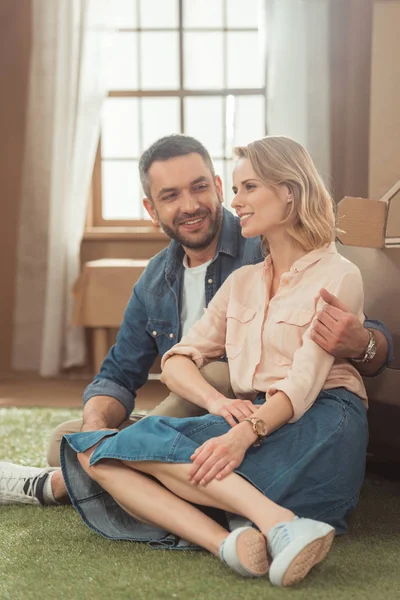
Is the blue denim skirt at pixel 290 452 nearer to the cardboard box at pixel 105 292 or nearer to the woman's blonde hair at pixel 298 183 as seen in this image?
the woman's blonde hair at pixel 298 183

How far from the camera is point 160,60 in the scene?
200 inches

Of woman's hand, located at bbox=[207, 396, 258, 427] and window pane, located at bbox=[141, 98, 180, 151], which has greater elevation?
Answer: window pane, located at bbox=[141, 98, 180, 151]

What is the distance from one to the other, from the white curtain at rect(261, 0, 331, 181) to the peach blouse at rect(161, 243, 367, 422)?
8.88ft

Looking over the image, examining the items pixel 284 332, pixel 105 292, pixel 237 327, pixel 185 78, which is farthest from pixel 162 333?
pixel 185 78

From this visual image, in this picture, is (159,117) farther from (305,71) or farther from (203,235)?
(203,235)

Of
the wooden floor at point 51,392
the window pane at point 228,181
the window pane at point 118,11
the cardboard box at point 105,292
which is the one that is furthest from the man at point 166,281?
the window pane at point 118,11

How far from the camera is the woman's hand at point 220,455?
1553 mm

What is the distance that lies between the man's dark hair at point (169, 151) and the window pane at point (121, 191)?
9.68ft

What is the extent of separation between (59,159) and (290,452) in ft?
11.3

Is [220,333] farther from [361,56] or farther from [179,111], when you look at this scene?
[179,111]

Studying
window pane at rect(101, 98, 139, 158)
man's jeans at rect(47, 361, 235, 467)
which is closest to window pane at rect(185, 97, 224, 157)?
window pane at rect(101, 98, 139, 158)

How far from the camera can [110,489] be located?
1.69 m

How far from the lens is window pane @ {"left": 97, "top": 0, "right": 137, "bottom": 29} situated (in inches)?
184

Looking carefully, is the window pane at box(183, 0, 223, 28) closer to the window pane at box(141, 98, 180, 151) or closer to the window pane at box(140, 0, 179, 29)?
the window pane at box(140, 0, 179, 29)
